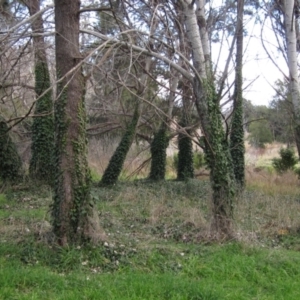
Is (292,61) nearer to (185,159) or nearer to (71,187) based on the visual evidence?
(185,159)

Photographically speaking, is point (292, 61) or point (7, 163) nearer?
point (292, 61)

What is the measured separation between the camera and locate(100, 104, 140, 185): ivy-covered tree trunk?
46.2 ft

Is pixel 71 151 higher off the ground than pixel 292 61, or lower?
lower

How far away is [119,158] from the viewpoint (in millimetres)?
14375

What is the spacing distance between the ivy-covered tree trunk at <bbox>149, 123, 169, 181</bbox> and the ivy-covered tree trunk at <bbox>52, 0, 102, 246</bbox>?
30.7ft

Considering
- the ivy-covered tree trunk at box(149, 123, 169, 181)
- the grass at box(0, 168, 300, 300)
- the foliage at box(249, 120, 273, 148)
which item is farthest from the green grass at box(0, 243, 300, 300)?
the foliage at box(249, 120, 273, 148)

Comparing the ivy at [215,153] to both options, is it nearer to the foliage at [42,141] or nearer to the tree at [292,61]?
the tree at [292,61]

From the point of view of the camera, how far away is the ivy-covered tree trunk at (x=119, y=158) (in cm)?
1407

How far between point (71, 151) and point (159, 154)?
982cm

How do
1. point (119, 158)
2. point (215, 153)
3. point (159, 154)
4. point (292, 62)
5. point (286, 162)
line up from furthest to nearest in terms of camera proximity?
1. point (286, 162)
2. point (159, 154)
3. point (119, 158)
4. point (292, 62)
5. point (215, 153)

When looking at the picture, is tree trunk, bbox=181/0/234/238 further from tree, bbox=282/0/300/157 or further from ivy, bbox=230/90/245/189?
ivy, bbox=230/90/245/189

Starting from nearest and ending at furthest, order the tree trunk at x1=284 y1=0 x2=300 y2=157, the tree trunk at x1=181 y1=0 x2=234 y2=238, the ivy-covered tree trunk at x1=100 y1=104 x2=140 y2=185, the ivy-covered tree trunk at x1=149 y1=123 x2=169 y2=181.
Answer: the tree trunk at x1=181 y1=0 x2=234 y2=238 → the tree trunk at x1=284 y1=0 x2=300 y2=157 → the ivy-covered tree trunk at x1=100 y1=104 x2=140 y2=185 → the ivy-covered tree trunk at x1=149 y1=123 x2=169 y2=181

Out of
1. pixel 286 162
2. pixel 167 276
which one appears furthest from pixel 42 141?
pixel 286 162

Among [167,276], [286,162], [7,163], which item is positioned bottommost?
[167,276]
